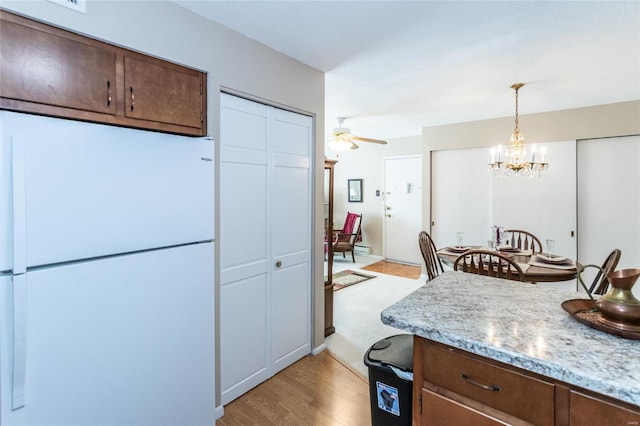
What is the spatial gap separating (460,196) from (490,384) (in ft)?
14.1

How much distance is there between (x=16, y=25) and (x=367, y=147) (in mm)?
6008

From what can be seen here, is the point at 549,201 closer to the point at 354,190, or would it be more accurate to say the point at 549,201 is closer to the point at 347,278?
the point at 347,278

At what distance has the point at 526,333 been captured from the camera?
3.49 feet

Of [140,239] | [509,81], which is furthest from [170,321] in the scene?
[509,81]

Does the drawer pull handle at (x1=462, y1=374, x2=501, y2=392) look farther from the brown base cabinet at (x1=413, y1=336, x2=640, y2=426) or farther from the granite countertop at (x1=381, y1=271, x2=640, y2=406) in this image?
the granite countertop at (x1=381, y1=271, x2=640, y2=406)

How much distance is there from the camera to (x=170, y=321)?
1.65 meters

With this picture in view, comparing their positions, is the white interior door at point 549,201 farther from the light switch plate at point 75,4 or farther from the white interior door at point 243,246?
the light switch plate at point 75,4

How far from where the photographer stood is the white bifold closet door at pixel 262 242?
84.1 inches

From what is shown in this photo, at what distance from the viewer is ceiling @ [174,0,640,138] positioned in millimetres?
1877

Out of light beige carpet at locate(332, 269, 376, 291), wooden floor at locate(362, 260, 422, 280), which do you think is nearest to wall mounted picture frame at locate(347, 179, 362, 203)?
wooden floor at locate(362, 260, 422, 280)

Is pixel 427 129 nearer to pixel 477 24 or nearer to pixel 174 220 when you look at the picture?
pixel 477 24

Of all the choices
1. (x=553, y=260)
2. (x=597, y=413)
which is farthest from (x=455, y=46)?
(x=597, y=413)

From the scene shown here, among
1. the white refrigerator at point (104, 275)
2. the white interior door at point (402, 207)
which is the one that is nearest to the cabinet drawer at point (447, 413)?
the white refrigerator at point (104, 275)

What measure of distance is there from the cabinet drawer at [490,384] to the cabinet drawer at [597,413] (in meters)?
0.05
